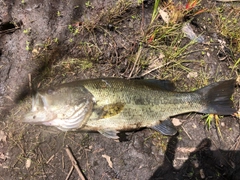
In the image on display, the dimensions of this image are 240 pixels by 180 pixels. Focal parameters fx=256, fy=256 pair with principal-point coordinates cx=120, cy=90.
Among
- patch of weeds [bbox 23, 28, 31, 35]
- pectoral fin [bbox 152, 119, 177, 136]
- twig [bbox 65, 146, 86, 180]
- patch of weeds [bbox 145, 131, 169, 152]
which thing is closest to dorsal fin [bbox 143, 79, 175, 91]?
pectoral fin [bbox 152, 119, 177, 136]

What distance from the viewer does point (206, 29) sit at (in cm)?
477

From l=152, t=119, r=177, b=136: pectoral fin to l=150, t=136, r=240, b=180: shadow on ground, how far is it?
1.12 feet

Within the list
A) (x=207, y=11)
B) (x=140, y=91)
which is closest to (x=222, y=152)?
(x=140, y=91)

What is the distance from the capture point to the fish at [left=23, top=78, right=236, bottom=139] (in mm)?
3441

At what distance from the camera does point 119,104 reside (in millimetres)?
→ 3639

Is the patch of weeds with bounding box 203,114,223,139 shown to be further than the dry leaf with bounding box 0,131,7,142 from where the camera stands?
Yes

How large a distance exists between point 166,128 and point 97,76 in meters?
1.44

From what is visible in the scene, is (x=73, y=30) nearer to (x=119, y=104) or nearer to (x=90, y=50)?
(x=90, y=50)

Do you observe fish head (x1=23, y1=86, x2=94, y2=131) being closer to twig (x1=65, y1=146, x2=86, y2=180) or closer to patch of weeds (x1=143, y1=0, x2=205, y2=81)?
twig (x1=65, y1=146, x2=86, y2=180)

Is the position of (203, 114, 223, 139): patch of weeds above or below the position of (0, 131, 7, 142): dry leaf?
below

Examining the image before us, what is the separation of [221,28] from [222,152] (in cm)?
223

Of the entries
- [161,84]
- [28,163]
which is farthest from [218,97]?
[28,163]

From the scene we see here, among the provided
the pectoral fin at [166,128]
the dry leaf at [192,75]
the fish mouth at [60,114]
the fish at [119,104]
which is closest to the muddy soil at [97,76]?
the dry leaf at [192,75]

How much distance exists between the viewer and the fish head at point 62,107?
3396 mm
